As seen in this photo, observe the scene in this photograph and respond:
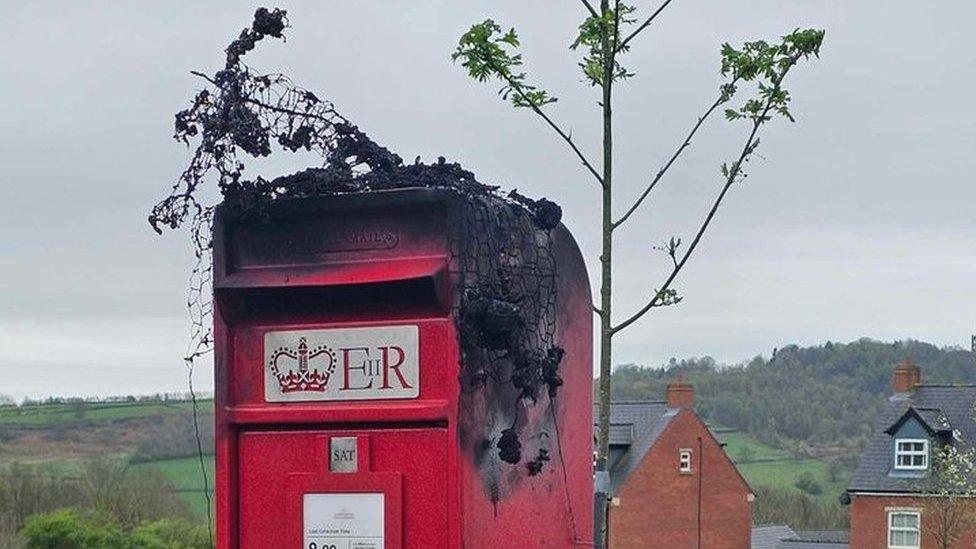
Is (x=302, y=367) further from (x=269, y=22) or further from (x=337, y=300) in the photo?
(x=269, y=22)

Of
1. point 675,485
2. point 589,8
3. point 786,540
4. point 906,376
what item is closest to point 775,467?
point 786,540

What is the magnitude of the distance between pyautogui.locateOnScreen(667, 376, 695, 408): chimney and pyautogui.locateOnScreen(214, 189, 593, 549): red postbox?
38.1 metres

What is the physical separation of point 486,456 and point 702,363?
7835cm

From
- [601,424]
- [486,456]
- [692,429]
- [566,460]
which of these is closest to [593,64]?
[601,424]

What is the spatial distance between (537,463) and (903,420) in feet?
106

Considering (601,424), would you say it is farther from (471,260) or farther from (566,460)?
(471,260)

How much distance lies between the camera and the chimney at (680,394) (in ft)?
138

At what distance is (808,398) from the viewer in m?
77.6

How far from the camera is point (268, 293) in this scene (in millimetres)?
3992

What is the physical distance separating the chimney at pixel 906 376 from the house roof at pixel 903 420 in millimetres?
255

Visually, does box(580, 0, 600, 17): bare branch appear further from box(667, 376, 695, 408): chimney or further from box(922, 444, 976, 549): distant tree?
box(667, 376, 695, 408): chimney

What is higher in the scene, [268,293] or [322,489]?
[268,293]

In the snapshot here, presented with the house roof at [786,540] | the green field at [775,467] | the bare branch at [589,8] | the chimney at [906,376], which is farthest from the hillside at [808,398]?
the bare branch at [589,8]

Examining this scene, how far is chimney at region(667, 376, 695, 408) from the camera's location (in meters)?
41.9
